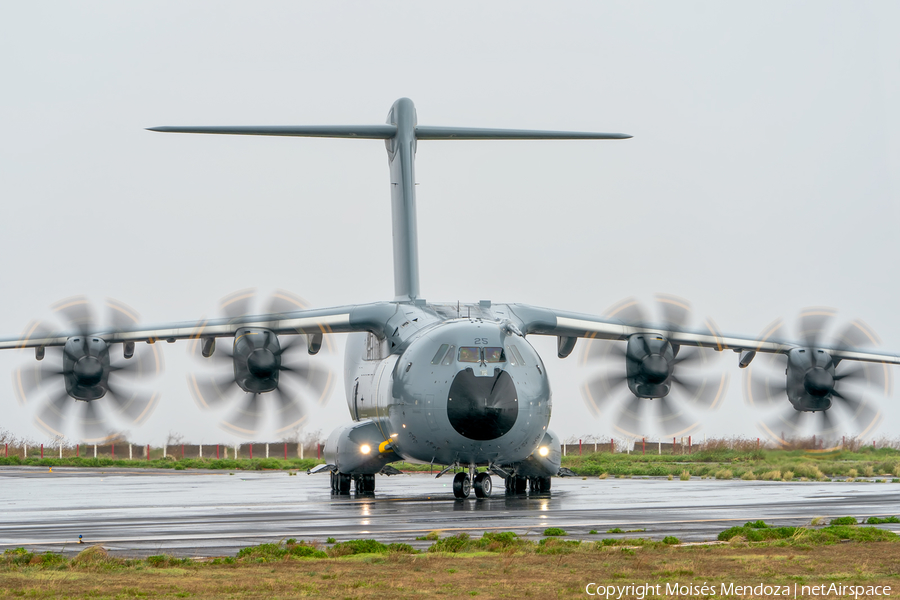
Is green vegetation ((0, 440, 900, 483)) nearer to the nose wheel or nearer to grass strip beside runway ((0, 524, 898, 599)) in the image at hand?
the nose wheel

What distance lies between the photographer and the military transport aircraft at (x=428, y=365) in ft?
71.4

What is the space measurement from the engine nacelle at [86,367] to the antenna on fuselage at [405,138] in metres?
7.04

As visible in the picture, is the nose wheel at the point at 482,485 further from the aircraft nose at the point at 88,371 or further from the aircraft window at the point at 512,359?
the aircraft nose at the point at 88,371

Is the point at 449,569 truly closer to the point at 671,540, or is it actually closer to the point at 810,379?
the point at 671,540

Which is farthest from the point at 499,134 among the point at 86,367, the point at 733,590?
the point at 733,590

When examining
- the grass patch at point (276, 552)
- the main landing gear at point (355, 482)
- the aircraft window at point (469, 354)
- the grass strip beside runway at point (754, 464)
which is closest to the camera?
the grass patch at point (276, 552)

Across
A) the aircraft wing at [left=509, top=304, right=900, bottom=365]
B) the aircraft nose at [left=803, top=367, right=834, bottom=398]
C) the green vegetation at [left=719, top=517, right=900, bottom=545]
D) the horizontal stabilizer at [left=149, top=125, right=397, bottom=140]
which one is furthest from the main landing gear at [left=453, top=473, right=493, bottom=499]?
the green vegetation at [left=719, top=517, right=900, bottom=545]

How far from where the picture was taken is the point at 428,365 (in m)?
21.8

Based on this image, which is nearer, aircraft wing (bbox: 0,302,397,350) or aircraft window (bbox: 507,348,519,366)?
aircraft window (bbox: 507,348,519,366)

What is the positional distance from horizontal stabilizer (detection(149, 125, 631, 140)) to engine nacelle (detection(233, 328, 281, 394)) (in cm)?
507

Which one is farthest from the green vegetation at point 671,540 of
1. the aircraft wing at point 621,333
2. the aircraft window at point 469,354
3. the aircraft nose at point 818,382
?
the aircraft nose at point 818,382

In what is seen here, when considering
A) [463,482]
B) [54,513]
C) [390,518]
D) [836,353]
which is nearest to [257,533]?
[390,518]

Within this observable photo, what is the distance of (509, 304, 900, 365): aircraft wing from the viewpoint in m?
26.1

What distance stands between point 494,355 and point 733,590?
12.8 metres
